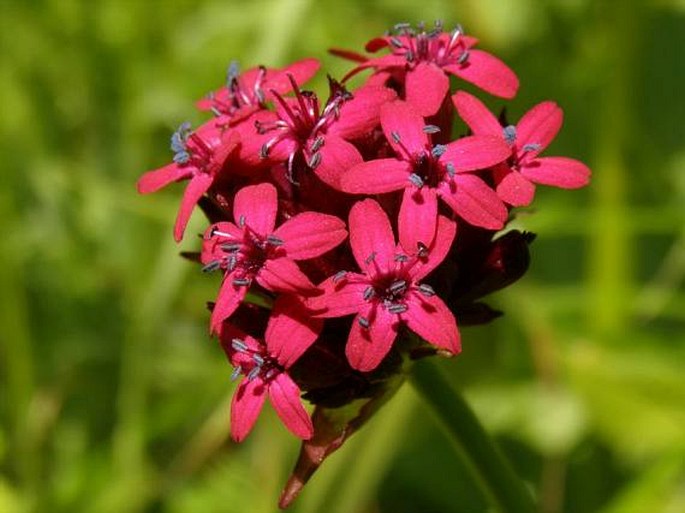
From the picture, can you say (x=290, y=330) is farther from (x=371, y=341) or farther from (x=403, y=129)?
(x=403, y=129)

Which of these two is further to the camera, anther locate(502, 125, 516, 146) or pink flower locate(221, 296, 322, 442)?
anther locate(502, 125, 516, 146)

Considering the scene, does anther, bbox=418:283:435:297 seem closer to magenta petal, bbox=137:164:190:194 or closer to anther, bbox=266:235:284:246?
anther, bbox=266:235:284:246

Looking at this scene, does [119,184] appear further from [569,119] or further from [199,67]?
[569,119]

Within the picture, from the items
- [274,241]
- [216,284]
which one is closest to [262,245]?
[274,241]

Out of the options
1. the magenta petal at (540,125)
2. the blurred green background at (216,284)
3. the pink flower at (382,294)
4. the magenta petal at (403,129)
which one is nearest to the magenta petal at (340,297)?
the pink flower at (382,294)

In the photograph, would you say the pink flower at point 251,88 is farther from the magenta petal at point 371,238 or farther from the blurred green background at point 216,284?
the blurred green background at point 216,284

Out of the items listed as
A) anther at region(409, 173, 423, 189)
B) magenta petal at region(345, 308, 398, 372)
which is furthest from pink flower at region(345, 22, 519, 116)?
magenta petal at region(345, 308, 398, 372)

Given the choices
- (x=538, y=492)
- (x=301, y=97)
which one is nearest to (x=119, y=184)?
(x=538, y=492)
